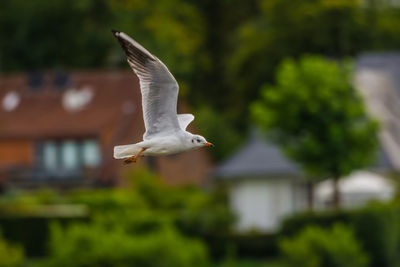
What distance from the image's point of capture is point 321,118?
27.8m

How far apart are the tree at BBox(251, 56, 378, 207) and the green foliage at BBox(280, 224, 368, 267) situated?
3360 mm

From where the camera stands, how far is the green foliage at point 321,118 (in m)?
27.6

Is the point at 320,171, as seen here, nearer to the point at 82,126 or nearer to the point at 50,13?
the point at 82,126

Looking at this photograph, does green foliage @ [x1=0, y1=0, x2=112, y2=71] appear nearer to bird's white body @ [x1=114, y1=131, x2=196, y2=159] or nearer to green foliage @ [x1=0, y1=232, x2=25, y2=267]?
green foliage @ [x1=0, y1=232, x2=25, y2=267]

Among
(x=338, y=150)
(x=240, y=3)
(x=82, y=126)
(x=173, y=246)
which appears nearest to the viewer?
(x=173, y=246)

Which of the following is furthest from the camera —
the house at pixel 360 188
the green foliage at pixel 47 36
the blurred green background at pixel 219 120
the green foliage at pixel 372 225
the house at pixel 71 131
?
the green foliage at pixel 47 36

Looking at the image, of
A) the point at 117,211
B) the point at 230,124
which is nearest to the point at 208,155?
the point at 230,124

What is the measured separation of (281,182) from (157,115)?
79.9ft

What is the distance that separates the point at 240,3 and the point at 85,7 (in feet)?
28.1

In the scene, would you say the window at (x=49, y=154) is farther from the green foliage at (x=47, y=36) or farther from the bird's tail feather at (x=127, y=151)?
the bird's tail feather at (x=127, y=151)

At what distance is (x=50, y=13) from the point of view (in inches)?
2031

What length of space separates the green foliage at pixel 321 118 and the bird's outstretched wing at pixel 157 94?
679 inches

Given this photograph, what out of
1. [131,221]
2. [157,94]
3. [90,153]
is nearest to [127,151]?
[157,94]

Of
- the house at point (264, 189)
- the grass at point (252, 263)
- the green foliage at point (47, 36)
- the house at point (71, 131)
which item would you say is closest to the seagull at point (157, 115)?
the grass at point (252, 263)
